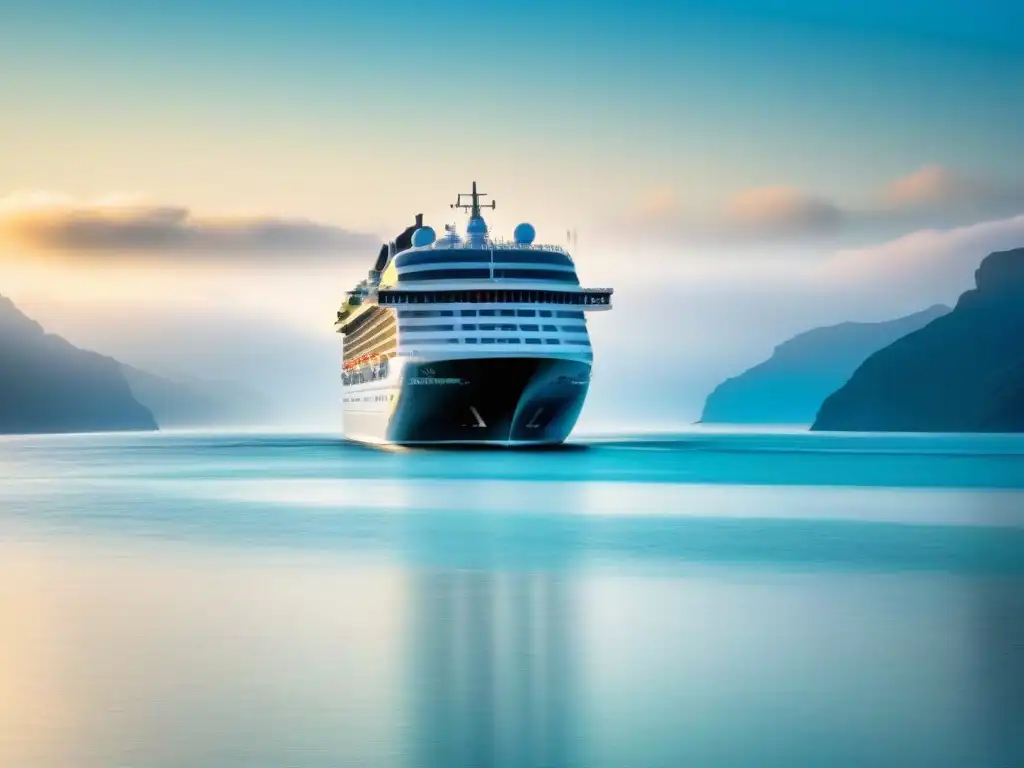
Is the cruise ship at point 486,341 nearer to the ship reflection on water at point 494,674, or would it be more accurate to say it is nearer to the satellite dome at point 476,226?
the satellite dome at point 476,226

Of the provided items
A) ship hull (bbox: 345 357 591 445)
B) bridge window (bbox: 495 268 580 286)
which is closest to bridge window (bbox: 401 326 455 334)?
ship hull (bbox: 345 357 591 445)

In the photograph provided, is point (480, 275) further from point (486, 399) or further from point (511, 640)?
point (511, 640)

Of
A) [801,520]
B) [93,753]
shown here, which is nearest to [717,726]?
[93,753]

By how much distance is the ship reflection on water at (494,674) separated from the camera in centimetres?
1437

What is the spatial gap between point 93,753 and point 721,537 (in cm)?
2810

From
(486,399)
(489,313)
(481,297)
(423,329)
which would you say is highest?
(481,297)

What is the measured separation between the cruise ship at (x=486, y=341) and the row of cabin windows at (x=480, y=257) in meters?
0.07

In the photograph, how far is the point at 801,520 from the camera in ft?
152

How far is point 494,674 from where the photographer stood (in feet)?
59.7

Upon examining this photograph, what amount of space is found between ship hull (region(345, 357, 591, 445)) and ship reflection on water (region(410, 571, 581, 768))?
62.0 m

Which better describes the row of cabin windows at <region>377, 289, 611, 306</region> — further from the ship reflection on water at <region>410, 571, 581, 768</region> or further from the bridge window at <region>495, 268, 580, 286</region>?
the ship reflection on water at <region>410, 571, 581, 768</region>

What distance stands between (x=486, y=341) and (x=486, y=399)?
4.33 metres

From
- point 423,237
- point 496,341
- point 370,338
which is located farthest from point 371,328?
point 496,341

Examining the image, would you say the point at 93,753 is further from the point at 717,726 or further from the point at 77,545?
the point at 77,545
